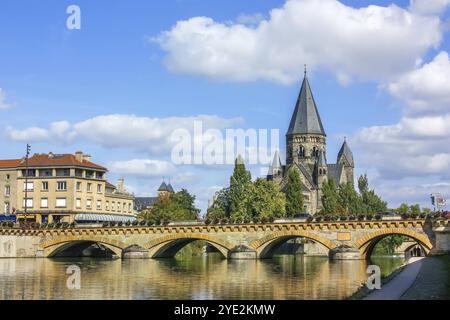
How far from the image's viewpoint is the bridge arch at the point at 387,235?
80.2 metres

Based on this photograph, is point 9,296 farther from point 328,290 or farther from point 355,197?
point 355,197

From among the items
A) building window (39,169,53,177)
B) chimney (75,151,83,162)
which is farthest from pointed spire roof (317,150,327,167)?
building window (39,169,53,177)

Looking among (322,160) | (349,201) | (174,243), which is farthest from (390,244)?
(322,160)

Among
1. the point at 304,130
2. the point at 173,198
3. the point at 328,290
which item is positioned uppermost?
the point at 304,130

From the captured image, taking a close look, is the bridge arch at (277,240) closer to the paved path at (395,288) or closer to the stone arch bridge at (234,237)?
the stone arch bridge at (234,237)

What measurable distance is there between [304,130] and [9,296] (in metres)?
159

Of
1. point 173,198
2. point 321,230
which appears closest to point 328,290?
point 321,230

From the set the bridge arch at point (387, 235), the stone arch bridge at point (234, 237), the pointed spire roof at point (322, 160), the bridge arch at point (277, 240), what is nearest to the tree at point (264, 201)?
the stone arch bridge at point (234, 237)

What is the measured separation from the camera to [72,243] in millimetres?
99000

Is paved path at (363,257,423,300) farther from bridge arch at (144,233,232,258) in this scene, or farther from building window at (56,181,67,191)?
building window at (56,181,67,191)

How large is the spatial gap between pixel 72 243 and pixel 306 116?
11095cm

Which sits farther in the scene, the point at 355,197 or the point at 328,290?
the point at 355,197

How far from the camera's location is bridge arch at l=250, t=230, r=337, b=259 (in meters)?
85.7
